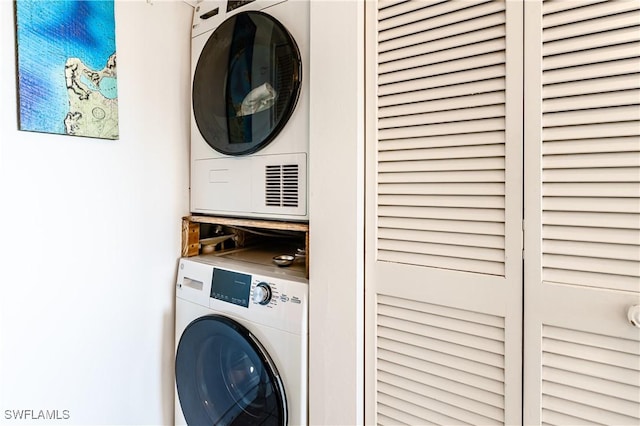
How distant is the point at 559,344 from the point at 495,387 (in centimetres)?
21

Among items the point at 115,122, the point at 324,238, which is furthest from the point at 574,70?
the point at 115,122

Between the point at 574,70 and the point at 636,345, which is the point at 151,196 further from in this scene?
the point at 636,345

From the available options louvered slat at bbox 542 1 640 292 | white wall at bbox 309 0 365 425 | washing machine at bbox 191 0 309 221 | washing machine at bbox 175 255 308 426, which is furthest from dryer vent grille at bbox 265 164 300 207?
louvered slat at bbox 542 1 640 292

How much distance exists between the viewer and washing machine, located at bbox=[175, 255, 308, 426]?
3.76 ft

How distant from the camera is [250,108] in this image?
1.31m

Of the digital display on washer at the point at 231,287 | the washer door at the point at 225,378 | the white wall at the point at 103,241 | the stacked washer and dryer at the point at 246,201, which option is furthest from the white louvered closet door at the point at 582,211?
the white wall at the point at 103,241

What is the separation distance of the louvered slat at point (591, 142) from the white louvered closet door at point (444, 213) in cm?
8

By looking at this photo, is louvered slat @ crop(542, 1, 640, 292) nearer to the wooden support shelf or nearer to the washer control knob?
the wooden support shelf

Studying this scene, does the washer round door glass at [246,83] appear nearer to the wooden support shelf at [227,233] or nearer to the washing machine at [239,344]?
the wooden support shelf at [227,233]

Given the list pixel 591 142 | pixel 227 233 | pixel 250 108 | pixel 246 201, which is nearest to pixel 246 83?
pixel 250 108

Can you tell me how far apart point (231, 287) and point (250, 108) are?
2.41ft

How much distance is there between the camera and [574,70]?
777 millimetres

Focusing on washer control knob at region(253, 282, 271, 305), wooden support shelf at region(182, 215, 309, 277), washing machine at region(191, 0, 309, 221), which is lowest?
washer control knob at region(253, 282, 271, 305)

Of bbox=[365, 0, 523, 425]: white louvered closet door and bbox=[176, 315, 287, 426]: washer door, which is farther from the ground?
bbox=[365, 0, 523, 425]: white louvered closet door
